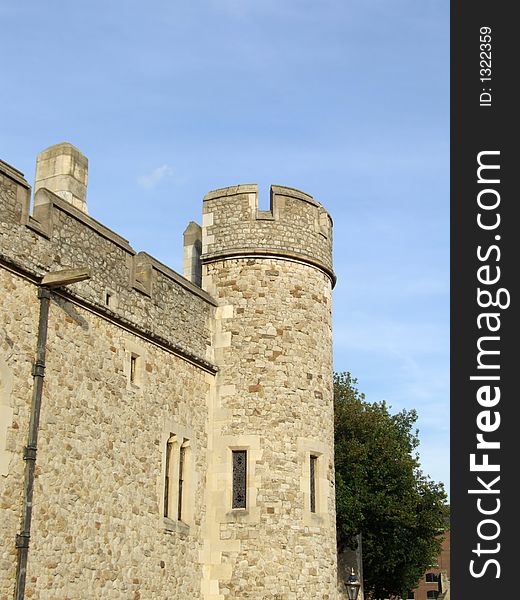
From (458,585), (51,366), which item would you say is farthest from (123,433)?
(458,585)

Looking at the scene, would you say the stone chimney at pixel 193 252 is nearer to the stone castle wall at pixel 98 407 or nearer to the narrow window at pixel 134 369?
the stone castle wall at pixel 98 407

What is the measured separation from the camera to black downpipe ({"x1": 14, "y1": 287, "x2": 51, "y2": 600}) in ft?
36.9

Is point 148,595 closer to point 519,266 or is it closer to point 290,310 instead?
point 290,310

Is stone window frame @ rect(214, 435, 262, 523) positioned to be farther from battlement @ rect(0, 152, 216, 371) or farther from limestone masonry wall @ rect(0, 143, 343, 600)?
battlement @ rect(0, 152, 216, 371)

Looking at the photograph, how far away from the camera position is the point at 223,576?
595 inches

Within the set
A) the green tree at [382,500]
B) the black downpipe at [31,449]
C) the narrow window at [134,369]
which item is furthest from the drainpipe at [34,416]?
the green tree at [382,500]

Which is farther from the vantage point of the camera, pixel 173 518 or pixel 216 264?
pixel 216 264

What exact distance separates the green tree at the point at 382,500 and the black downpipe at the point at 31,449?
19.3 metres

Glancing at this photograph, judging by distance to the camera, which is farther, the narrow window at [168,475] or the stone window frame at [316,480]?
the stone window frame at [316,480]

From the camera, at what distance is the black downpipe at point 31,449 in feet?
36.9

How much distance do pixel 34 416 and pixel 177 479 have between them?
3.72 m

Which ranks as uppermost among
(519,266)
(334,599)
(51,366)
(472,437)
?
(519,266)

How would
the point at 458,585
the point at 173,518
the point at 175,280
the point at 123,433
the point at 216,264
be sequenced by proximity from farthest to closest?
the point at 216,264, the point at 175,280, the point at 173,518, the point at 123,433, the point at 458,585

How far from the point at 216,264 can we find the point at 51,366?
5.30 meters
